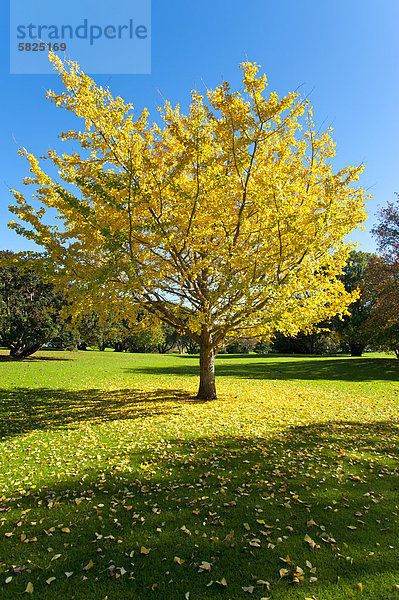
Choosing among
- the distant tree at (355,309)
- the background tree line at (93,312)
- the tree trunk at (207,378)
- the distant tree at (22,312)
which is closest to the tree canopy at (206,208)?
the tree trunk at (207,378)

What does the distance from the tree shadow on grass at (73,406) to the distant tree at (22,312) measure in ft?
49.0

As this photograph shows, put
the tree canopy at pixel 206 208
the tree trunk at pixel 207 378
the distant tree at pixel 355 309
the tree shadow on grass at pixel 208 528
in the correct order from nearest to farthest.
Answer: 1. the tree shadow on grass at pixel 208 528
2. the tree canopy at pixel 206 208
3. the tree trunk at pixel 207 378
4. the distant tree at pixel 355 309

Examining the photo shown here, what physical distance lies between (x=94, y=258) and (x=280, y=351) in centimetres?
5631

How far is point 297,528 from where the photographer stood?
439 centimetres

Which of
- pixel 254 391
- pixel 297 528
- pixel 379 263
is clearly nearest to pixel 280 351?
pixel 379 263

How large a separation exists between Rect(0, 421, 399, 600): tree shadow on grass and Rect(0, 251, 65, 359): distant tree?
25.3 meters

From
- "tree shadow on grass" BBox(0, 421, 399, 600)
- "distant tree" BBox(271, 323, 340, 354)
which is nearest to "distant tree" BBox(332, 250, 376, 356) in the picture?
"distant tree" BBox(271, 323, 340, 354)

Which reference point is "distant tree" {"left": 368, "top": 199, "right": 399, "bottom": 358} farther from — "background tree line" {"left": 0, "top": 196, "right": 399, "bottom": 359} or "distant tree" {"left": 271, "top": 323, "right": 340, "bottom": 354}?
"distant tree" {"left": 271, "top": 323, "right": 340, "bottom": 354}

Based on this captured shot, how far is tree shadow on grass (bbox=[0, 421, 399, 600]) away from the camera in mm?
3447

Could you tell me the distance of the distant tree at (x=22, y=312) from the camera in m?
28.1

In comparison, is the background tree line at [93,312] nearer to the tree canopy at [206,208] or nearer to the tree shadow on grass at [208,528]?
the tree canopy at [206,208]

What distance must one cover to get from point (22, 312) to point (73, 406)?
2041cm

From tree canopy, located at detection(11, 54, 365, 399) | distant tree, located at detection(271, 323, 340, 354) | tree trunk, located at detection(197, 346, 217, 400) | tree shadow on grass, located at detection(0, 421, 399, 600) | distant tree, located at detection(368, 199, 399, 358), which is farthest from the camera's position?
distant tree, located at detection(271, 323, 340, 354)

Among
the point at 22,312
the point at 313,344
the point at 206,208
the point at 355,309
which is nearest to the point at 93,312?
the point at 22,312
